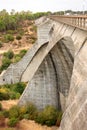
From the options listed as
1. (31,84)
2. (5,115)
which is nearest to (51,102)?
(31,84)

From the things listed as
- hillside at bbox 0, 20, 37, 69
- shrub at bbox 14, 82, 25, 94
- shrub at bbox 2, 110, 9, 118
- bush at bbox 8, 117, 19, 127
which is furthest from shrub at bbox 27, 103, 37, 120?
hillside at bbox 0, 20, 37, 69

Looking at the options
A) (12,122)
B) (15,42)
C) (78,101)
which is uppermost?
(78,101)

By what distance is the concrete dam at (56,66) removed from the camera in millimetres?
14648

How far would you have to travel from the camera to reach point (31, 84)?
28.0 metres

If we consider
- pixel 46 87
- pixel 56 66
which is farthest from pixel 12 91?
pixel 56 66

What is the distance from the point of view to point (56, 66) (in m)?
27.4

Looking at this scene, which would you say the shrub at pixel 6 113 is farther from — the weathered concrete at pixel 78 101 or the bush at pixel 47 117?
the weathered concrete at pixel 78 101

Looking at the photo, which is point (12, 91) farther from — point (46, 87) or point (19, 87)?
point (46, 87)

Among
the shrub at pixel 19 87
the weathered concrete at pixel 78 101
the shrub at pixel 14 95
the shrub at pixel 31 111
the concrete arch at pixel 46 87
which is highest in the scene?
the weathered concrete at pixel 78 101

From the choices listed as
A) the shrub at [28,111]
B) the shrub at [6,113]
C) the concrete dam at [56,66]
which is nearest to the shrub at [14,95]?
the concrete dam at [56,66]

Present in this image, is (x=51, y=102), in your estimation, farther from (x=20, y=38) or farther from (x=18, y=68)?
(x=20, y=38)

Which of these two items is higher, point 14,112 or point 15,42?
point 14,112

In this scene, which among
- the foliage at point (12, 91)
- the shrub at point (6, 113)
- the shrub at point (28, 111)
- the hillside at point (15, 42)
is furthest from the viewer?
the hillside at point (15, 42)

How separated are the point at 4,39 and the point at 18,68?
3761 centimetres
